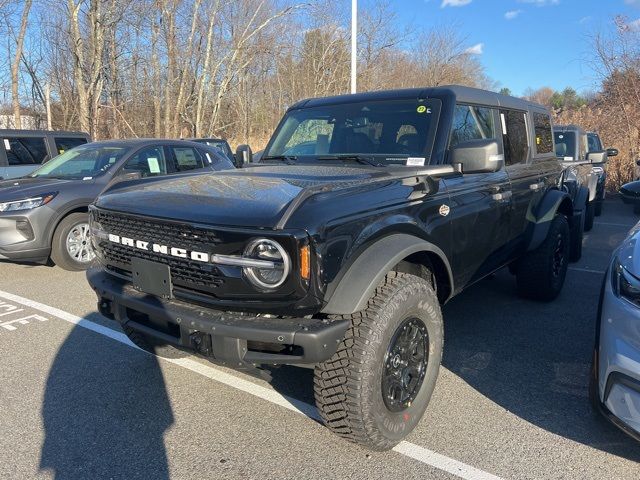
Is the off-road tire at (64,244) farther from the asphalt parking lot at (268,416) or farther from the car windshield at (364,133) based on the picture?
the car windshield at (364,133)

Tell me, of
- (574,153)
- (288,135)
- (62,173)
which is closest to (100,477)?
(288,135)

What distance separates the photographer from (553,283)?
5.02m

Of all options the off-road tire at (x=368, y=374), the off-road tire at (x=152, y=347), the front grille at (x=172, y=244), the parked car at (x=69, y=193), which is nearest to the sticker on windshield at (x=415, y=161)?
the off-road tire at (x=368, y=374)

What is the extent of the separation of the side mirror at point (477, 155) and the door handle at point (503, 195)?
28.3 inches

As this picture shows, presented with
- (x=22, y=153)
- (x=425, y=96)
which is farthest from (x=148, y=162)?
(x=425, y=96)

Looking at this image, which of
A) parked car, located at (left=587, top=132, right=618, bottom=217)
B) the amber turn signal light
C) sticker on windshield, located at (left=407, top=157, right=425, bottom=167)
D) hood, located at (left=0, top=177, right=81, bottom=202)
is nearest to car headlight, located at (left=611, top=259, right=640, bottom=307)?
sticker on windshield, located at (left=407, top=157, right=425, bottom=167)

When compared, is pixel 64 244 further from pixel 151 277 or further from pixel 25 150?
pixel 151 277

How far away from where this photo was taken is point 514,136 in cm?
449

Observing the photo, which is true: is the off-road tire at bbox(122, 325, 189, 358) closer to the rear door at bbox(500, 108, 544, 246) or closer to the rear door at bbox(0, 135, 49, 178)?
the rear door at bbox(500, 108, 544, 246)

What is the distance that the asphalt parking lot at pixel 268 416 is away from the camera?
2.59 metres

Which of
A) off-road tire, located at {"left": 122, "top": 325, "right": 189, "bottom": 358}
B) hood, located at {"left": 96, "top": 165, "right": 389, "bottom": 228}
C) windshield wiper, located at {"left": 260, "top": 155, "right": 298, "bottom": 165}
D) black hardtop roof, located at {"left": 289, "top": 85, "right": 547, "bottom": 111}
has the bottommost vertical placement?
off-road tire, located at {"left": 122, "top": 325, "right": 189, "bottom": 358}

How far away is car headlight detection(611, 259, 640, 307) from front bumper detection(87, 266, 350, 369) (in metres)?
1.34

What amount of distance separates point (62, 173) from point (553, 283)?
6348 millimetres

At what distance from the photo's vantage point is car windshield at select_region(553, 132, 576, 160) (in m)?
9.34
